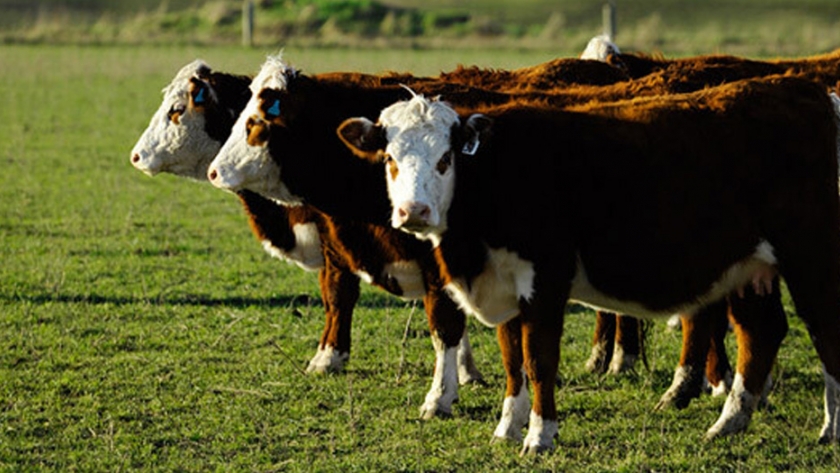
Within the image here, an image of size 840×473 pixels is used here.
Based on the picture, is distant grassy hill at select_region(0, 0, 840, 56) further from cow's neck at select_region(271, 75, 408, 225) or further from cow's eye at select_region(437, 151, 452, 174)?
cow's eye at select_region(437, 151, 452, 174)

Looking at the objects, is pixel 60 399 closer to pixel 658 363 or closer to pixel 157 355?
pixel 157 355

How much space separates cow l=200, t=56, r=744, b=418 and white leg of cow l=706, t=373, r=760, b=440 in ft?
2.10

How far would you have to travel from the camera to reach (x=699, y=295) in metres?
8.31

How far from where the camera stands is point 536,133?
8141mm

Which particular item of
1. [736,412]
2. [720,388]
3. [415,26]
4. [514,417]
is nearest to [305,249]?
[514,417]

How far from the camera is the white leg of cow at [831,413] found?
835cm

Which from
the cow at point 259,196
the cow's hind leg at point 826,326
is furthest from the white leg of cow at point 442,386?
the cow's hind leg at point 826,326

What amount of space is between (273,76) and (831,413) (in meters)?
3.80

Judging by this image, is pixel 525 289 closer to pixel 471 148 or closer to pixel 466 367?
pixel 471 148

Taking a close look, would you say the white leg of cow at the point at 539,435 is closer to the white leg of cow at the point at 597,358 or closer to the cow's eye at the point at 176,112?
the white leg of cow at the point at 597,358

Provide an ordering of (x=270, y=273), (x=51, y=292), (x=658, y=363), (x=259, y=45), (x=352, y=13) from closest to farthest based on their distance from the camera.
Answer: (x=658, y=363)
(x=51, y=292)
(x=270, y=273)
(x=259, y=45)
(x=352, y=13)

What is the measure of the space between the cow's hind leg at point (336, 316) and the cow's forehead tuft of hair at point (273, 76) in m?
1.50

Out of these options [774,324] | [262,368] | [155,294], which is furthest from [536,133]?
[155,294]

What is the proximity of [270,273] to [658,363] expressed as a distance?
432 cm
